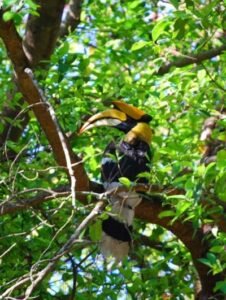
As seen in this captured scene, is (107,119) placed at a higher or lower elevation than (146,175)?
lower

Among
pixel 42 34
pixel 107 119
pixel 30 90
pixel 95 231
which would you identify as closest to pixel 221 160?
pixel 95 231

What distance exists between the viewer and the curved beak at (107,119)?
4.21 m

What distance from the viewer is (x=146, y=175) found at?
128 inches

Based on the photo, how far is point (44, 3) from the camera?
4.78 meters

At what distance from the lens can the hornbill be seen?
4285mm

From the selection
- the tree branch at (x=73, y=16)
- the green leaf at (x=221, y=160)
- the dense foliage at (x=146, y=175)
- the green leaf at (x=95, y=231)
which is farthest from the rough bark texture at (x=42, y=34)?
the green leaf at (x=221, y=160)

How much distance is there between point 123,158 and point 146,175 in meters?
1.36

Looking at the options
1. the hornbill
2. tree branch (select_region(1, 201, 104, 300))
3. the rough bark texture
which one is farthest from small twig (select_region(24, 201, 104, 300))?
the rough bark texture

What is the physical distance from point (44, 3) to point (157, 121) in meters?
1.01

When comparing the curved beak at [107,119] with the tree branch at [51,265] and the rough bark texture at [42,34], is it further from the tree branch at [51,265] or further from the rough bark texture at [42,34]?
the tree branch at [51,265]

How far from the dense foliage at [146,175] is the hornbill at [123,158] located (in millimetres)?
80

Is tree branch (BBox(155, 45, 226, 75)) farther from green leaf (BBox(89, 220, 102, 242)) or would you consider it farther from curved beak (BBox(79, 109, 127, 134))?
green leaf (BBox(89, 220, 102, 242))

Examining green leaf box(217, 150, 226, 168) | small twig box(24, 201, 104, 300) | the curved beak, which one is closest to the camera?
small twig box(24, 201, 104, 300)

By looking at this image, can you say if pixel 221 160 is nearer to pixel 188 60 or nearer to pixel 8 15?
pixel 8 15
